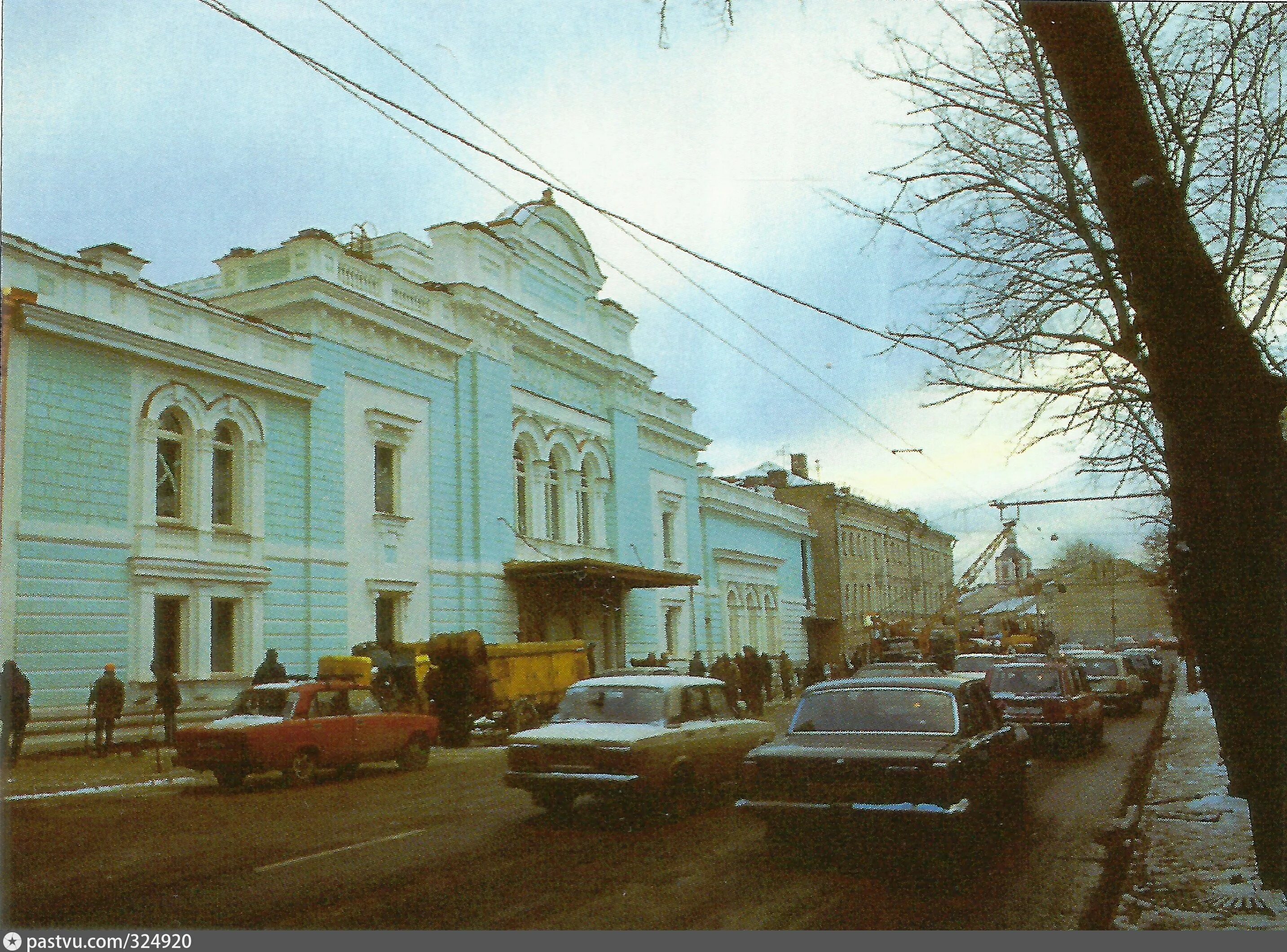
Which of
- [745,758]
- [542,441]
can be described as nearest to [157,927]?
[745,758]

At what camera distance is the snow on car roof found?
1179cm

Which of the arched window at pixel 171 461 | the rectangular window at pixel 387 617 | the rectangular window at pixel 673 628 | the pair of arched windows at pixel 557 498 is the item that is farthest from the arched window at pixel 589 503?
the arched window at pixel 171 461

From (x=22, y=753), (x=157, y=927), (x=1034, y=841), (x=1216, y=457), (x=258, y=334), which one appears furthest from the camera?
(x=258, y=334)

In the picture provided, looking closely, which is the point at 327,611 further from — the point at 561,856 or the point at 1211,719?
the point at 1211,719

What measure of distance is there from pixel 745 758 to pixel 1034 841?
2734 millimetres

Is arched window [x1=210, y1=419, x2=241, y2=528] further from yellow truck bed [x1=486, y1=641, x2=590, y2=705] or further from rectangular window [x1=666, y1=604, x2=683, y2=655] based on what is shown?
rectangular window [x1=666, y1=604, x2=683, y2=655]

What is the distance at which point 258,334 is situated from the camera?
21828mm

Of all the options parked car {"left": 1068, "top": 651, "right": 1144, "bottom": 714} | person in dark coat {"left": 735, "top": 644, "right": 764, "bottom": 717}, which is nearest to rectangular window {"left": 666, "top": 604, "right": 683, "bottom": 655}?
person in dark coat {"left": 735, "top": 644, "right": 764, "bottom": 717}

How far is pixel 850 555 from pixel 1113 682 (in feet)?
109

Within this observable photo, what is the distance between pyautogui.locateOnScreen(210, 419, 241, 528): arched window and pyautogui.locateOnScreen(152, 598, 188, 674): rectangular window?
6.36ft

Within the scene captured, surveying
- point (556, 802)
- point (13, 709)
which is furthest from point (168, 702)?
point (556, 802)

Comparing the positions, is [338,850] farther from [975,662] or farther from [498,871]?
[975,662]

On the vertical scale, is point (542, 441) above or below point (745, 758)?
above

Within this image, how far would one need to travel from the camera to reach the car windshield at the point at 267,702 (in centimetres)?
1455
